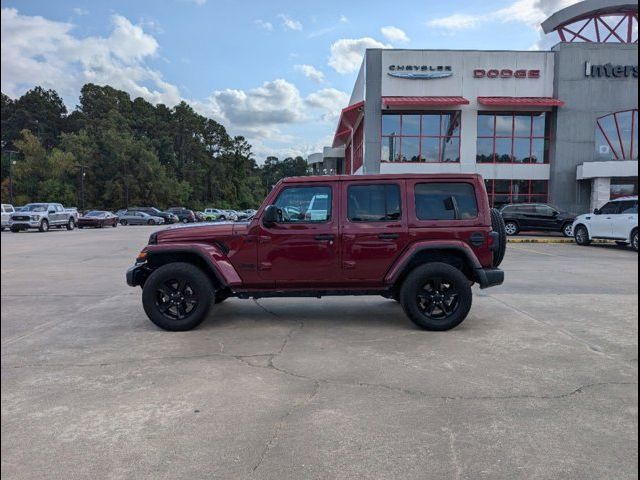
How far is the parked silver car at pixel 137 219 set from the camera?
152ft

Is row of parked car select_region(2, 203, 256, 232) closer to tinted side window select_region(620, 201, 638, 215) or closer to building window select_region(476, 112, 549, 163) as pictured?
tinted side window select_region(620, 201, 638, 215)

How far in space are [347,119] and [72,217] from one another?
21296mm

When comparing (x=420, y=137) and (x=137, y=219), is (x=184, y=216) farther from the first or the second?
(x=420, y=137)

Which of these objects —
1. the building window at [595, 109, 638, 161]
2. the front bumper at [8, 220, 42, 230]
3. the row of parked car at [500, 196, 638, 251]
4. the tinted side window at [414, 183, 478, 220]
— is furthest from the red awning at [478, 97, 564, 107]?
the front bumper at [8, 220, 42, 230]

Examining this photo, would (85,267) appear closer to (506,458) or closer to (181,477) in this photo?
(181,477)

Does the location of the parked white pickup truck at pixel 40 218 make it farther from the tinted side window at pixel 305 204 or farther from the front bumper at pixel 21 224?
the tinted side window at pixel 305 204

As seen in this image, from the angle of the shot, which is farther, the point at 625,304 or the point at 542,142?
the point at 542,142

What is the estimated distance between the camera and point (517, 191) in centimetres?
3167

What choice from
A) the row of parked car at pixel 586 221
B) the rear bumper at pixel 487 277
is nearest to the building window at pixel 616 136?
the row of parked car at pixel 586 221

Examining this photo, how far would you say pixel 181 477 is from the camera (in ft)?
9.28

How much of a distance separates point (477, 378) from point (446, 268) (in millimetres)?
1843

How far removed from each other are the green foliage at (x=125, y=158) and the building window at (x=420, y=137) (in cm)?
Answer: 3179

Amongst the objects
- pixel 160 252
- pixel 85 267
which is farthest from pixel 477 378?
pixel 85 267

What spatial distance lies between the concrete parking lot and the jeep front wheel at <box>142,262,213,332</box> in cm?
21
